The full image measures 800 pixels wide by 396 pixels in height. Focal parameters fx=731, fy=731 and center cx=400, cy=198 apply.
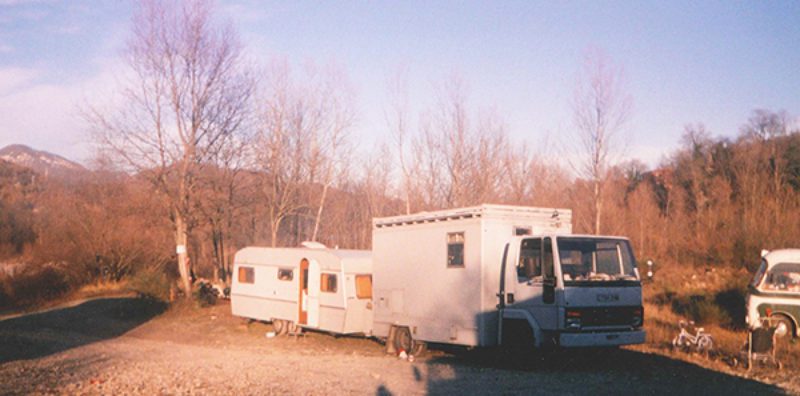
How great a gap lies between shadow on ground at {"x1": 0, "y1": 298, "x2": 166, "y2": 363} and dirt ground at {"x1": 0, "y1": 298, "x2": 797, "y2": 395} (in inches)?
4.0

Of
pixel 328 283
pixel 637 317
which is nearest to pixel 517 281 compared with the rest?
pixel 637 317

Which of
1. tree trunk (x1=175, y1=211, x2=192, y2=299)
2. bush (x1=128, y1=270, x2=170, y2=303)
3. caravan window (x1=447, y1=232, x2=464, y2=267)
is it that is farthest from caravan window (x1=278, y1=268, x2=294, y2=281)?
bush (x1=128, y1=270, x2=170, y2=303)

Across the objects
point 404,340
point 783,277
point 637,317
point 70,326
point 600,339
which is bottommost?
point 70,326

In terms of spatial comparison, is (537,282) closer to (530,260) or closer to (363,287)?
(530,260)

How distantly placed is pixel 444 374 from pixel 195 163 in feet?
63.1

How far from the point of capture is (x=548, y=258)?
1336 centimetres

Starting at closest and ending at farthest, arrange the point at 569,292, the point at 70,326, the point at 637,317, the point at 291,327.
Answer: the point at 569,292 < the point at 637,317 < the point at 291,327 < the point at 70,326

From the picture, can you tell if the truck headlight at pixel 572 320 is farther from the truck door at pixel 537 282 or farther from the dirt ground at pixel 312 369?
the dirt ground at pixel 312 369

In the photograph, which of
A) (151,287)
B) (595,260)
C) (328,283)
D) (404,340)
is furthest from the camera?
(151,287)

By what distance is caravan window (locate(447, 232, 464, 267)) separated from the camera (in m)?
14.7

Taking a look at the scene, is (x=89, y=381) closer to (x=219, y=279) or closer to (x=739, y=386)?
(x=739, y=386)

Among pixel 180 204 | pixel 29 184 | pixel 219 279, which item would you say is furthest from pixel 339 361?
pixel 29 184

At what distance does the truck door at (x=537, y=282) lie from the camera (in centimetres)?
→ 1316

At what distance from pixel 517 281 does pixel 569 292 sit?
44.0 inches
